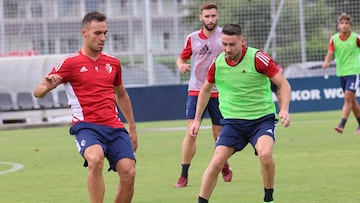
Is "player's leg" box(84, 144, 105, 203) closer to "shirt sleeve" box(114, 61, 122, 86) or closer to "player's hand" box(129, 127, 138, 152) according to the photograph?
"player's hand" box(129, 127, 138, 152)

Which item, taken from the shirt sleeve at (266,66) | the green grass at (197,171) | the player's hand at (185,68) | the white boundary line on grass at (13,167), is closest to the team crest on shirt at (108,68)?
Answer: the shirt sleeve at (266,66)

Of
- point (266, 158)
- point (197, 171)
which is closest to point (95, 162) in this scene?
point (266, 158)

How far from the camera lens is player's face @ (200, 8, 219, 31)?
1257 centimetres

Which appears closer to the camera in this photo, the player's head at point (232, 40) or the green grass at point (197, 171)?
the player's head at point (232, 40)

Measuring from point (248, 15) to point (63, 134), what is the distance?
8116 millimetres

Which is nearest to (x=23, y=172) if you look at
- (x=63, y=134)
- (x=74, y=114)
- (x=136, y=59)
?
(x=74, y=114)

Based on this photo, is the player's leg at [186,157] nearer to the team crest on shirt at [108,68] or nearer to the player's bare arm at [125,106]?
the player's bare arm at [125,106]

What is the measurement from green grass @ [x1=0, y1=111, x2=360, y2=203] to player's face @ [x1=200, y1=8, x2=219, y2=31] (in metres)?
1.99

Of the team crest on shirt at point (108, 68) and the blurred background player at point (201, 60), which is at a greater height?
the team crest on shirt at point (108, 68)

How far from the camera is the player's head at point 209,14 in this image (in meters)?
12.5

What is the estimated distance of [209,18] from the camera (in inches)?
497

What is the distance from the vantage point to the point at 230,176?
500 inches

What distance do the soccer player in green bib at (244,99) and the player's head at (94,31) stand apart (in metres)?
1.24

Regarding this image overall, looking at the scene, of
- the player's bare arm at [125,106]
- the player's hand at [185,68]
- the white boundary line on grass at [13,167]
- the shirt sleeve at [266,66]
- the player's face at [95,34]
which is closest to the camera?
the player's face at [95,34]
